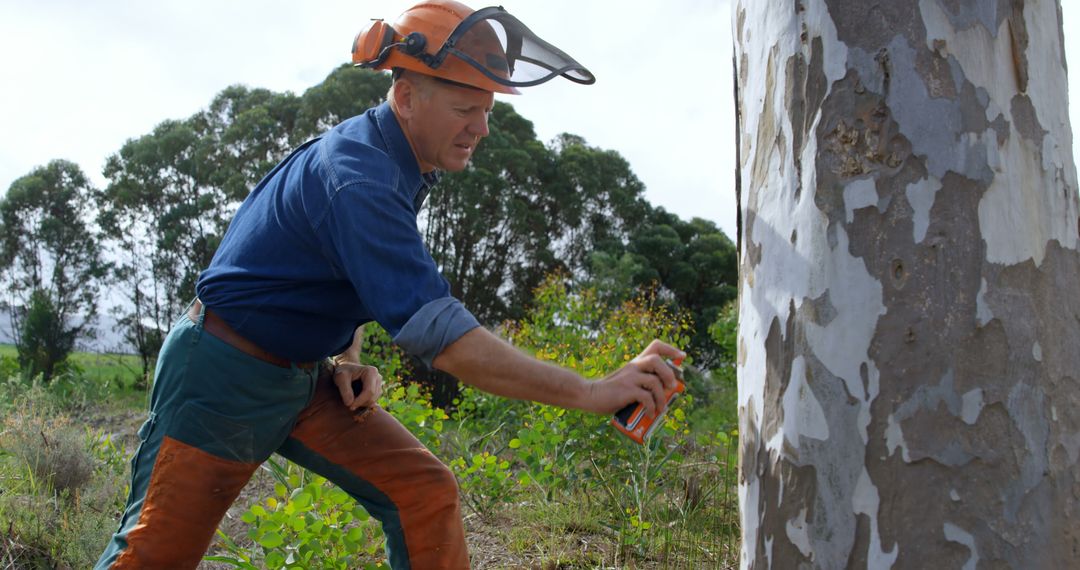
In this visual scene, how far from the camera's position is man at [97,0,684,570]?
2.35m

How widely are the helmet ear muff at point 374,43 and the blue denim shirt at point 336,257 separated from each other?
139 millimetres

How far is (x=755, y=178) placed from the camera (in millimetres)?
1861

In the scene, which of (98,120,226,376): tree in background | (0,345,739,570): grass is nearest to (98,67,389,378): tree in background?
(98,120,226,376): tree in background

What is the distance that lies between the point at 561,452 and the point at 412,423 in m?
0.97

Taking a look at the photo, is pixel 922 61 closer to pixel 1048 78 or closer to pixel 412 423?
pixel 1048 78

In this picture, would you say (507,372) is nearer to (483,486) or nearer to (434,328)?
(434,328)

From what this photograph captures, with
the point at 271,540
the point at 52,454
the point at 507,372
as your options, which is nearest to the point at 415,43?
the point at 507,372

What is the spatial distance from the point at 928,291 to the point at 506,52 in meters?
1.37

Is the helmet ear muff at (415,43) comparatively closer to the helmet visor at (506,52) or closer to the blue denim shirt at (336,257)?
the helmet visor at (506,52)

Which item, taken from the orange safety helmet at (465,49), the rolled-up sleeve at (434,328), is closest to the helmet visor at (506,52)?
the orange safety helmet at (465,49)

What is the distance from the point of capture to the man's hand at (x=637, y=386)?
1895mm

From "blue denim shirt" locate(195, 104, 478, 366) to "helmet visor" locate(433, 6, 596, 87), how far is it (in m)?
0.29

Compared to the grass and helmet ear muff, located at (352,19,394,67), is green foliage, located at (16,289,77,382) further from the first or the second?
helmet ear muff, located at (352,19,394,67)

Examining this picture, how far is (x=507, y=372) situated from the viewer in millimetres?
1979
